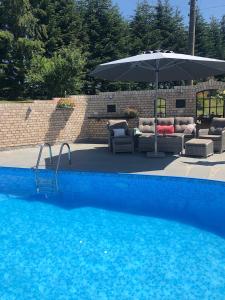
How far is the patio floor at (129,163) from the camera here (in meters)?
8.88

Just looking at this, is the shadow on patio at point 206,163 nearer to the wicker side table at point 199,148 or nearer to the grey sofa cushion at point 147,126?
the wicker side table at point 199,148

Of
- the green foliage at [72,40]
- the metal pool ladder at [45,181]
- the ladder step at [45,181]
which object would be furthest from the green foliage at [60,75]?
the ladder step at [45,181]

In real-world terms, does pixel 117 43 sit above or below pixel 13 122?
above

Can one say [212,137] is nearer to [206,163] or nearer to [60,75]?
[206,163]

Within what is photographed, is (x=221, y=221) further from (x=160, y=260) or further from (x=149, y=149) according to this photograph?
(x=149, y=149)

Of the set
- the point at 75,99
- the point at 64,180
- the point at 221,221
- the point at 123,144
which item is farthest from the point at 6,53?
the point at 221,221

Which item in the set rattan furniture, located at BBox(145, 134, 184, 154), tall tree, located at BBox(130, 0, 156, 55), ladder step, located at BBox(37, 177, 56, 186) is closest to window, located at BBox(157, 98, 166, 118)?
rattan furniture, located at BBox(145, 134, 184, 154)

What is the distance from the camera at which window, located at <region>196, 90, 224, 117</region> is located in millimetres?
14680

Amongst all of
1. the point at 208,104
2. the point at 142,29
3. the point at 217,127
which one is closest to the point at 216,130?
the point at 217,127

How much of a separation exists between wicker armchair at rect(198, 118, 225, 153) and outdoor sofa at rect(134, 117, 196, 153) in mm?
542

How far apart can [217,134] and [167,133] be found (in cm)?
157

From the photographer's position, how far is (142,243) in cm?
611

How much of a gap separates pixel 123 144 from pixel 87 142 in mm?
3253

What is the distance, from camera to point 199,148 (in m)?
10.5
